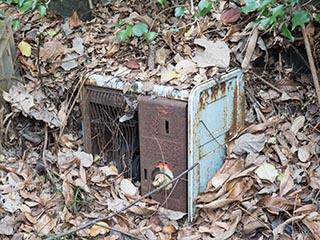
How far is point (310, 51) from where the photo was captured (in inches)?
115

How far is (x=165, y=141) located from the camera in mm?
2764

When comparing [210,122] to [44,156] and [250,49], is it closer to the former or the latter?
[250,49]

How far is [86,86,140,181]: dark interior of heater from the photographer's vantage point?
2.92 m

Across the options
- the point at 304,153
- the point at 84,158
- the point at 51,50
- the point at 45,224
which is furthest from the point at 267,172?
the point at 51,50

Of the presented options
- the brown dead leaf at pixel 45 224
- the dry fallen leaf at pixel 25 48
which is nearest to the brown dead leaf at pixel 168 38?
the dry fallen leaf at pixel 25 48

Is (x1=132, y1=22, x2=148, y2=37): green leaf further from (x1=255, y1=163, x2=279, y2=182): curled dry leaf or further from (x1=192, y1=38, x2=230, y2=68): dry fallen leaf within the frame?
(x1=255, y1=163, x2=279, y2=182): curled dry leaf

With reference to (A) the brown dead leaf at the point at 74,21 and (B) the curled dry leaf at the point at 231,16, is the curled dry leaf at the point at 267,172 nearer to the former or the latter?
(B) the curled dry leaf at the point at 231,16

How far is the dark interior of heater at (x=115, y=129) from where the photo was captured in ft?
9.57

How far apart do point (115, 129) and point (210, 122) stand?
1.78 feet

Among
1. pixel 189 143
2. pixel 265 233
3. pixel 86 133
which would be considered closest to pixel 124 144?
pixel 86 133

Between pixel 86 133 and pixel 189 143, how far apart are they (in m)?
0.70

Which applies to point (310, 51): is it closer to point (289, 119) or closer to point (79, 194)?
point (289, 119)

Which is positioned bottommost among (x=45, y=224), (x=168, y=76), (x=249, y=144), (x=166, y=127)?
(x=45, y=224)

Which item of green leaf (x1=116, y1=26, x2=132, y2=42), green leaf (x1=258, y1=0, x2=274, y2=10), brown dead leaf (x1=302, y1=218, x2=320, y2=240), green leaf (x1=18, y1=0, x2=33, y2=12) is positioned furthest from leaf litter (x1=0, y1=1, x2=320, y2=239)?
green leaf (x1=258, y1=0, x2=274, y2=10)
